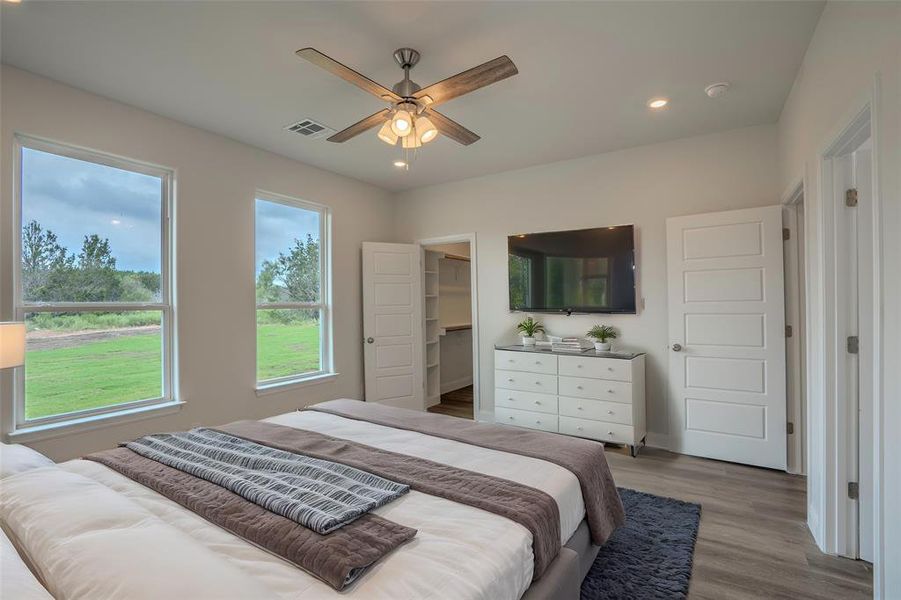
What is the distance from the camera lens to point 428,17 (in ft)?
6.75

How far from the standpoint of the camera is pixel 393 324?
482cm

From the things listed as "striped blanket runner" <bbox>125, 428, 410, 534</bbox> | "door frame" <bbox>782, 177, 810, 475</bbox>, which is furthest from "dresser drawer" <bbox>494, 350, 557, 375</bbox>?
"striped blanket runner" <bbox>125, 428, 410, 534</bbox>

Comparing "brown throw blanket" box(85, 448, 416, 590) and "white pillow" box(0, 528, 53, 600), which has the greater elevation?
"white pillow" box(0, 528, 53, 600)

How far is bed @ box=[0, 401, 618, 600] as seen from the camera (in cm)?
A: 97

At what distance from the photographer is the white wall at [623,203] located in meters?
3.47

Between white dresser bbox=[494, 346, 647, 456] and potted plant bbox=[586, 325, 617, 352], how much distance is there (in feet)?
0.32

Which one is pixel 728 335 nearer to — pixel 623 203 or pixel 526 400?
pixel 623 203

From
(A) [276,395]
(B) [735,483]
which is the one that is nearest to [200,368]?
(A) [276,395]

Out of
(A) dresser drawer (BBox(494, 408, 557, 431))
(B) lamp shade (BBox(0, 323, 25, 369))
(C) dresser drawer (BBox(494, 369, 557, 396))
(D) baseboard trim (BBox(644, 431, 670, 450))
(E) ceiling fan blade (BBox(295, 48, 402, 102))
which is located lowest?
(D) baseboard trim (BBox(644, 431, 670, 450))

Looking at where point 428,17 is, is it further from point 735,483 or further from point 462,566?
point 735,483

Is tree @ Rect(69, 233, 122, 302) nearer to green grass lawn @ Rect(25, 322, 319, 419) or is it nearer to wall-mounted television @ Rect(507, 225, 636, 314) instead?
green grass lawn @ Rect(25, 322, 319, 419)

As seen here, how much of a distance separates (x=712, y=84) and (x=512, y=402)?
302 cm

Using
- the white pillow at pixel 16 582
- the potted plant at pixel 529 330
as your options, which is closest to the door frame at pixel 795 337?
the potted plant at pixel 529 330

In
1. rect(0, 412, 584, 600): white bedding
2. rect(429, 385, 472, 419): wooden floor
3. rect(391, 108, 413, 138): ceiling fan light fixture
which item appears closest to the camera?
rect(0, 412, 584, 600): white bedding
